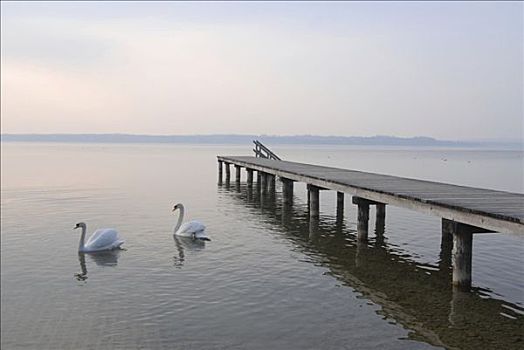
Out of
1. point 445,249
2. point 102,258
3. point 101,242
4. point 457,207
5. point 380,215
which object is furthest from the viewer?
point 380,215

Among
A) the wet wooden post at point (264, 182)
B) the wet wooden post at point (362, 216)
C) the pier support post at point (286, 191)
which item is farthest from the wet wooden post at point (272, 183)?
the wet wooden post at point (362, 216)

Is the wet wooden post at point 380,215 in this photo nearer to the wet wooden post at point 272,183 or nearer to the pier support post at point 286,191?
the pier support post at point 286,191

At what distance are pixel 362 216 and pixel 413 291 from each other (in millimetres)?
4370

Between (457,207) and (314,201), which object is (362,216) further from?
(457,207)

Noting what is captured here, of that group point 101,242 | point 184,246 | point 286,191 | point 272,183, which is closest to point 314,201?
point 286,191

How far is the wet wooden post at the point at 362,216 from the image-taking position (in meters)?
15.0

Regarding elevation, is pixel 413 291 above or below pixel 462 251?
below

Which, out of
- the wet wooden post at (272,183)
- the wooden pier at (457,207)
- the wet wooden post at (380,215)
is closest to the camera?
the wooden pier at (457,207)

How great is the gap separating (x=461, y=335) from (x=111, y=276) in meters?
6.36

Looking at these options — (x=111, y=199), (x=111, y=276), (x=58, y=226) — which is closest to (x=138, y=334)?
(x=111, y=276)

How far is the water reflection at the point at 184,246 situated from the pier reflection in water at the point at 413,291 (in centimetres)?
229

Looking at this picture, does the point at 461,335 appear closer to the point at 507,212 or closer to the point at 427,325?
the point at 427,325

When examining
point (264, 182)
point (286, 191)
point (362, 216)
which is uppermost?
point (362, 216)

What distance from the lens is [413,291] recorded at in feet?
35.9
